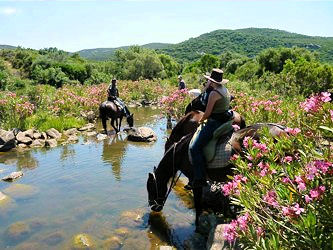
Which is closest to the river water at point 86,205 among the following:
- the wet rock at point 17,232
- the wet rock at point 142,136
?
the wet rock at point 17,232

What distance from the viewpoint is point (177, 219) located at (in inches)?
272

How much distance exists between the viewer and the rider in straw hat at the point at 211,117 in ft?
18.7

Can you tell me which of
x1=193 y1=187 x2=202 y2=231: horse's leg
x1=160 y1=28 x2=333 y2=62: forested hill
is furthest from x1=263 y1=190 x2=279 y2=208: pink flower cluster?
x1=160 y1=28 x2=333 y2=62: forested hill

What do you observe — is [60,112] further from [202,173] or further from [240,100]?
[202,173]

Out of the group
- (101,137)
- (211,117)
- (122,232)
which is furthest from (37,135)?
(211,117)

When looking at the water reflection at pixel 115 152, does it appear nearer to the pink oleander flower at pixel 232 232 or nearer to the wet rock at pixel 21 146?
the wet rock at pixel 21 146

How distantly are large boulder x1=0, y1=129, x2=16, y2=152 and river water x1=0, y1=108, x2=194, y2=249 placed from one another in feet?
1.36

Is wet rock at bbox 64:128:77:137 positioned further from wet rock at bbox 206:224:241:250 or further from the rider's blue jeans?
wet rock at bbox 206:224:241:250

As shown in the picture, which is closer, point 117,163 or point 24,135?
point 117,163

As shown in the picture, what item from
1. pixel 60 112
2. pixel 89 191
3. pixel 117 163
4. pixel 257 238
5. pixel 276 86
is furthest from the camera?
pixel 276 86

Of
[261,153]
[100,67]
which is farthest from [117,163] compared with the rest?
[100,67]

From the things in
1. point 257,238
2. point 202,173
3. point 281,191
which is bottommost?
point 202,173

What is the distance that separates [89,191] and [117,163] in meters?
2.44

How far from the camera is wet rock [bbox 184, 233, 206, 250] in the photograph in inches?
217
